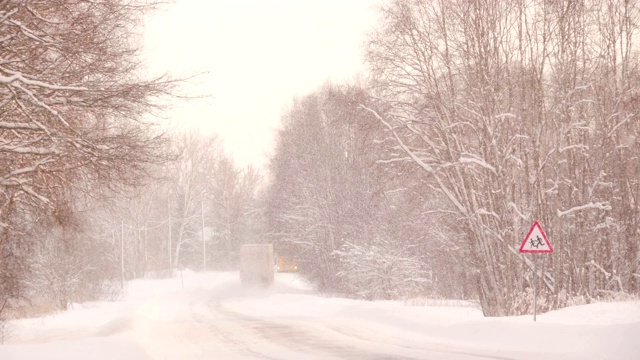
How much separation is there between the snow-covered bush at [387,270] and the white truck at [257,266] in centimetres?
2078

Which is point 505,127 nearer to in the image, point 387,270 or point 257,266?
point 387,270

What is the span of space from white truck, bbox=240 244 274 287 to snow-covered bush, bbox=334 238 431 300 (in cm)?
2078

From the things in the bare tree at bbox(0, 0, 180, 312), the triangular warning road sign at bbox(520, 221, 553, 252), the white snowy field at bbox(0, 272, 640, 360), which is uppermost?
the bare tree at bbox(0, 0, 180, 312)

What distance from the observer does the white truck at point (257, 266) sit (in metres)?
58.5

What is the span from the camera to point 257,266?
193 feet

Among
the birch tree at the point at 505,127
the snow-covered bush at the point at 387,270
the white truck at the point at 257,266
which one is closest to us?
the birch tree at the point at 505,127

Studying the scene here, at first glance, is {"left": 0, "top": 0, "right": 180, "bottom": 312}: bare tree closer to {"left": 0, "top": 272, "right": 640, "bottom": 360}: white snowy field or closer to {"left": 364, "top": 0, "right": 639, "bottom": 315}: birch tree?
{"left": 0, "top": 272, "right": 640, "bottom": 360}: white snowy field

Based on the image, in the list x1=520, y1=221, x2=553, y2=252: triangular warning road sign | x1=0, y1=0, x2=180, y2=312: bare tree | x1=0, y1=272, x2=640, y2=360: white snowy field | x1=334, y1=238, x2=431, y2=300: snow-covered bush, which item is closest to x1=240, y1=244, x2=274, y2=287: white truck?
x1=334, y1=238, x2=431, y2=300: snow-covered bush

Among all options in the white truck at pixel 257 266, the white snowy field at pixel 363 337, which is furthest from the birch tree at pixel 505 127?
the white truck at pixel 257 266

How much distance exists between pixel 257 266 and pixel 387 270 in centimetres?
2297

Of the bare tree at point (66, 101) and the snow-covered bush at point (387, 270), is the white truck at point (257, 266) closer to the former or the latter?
the snow-covered bush at point (387, 270)

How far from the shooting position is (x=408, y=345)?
58.3ft

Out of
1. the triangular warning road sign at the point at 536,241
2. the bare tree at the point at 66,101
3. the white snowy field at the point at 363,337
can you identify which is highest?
the bare tree at the point at 66,101

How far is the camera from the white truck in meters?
58.5
